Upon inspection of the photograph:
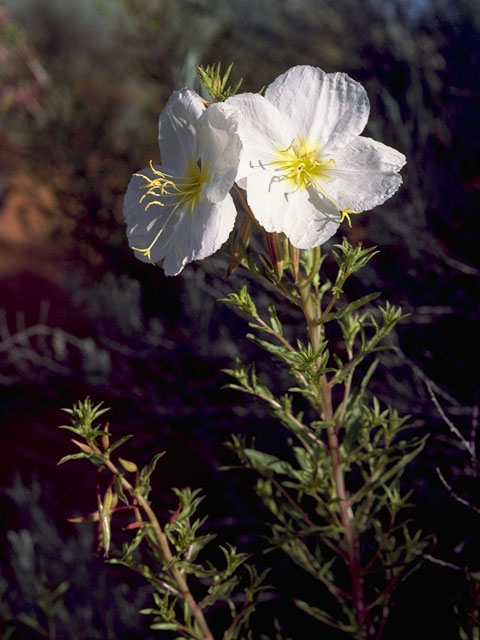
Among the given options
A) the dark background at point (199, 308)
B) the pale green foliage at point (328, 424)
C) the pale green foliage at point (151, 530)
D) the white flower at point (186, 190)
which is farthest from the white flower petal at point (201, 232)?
the dark background at point (199, 308)

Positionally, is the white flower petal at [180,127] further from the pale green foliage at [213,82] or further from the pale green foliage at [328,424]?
the pale green foliage at [328,424]

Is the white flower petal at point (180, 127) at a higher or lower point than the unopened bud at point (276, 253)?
higher

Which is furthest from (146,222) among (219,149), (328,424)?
(328,424)

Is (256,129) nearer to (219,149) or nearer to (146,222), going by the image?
(219,149)

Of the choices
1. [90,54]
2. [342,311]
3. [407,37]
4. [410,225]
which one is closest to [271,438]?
[410,225]

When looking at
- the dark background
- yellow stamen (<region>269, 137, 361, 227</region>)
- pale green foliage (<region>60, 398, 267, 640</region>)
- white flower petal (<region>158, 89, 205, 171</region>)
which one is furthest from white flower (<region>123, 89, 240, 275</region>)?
the dark background

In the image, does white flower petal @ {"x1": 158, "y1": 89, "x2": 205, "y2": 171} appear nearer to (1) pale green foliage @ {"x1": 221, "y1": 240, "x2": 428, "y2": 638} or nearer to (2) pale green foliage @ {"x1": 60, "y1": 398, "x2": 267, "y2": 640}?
(1) pale green foliage @ {"x1": 221, "y1": 240, "x2": 428, "y2": 638}
